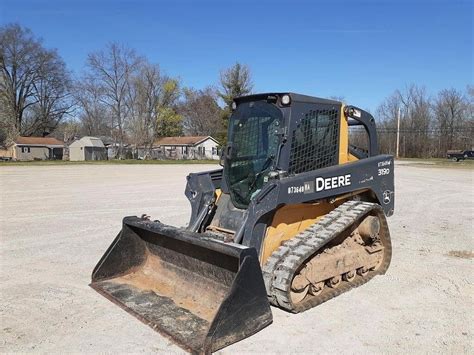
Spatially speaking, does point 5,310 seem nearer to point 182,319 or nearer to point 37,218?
point 182,319

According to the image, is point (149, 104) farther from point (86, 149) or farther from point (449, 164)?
point (449, 164)

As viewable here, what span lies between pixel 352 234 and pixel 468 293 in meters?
1.51

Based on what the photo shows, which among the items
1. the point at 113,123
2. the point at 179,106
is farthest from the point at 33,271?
the point at 179,106

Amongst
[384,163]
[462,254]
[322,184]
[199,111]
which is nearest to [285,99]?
[322,184]

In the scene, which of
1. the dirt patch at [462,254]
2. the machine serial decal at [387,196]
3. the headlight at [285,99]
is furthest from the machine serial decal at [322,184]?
the dirt patch at [462,254]

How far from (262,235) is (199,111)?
75.1 m

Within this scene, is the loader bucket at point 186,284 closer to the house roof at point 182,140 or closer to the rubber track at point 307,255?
the rubber track at point 307,255

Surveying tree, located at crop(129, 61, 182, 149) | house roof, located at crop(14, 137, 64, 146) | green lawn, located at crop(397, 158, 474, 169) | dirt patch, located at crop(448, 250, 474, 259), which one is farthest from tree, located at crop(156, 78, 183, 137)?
dirt patch, located at crop(448, 250, 474, 259)

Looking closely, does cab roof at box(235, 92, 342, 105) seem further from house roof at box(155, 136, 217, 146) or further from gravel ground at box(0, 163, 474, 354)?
house roof at box(155, 136, 217, 146)

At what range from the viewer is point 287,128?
496 centimetres

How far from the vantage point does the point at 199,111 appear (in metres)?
78.3

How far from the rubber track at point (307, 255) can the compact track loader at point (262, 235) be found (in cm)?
1

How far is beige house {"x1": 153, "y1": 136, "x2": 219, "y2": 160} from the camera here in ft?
213

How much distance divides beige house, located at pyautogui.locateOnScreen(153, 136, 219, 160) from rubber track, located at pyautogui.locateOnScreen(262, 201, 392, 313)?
59323mm
